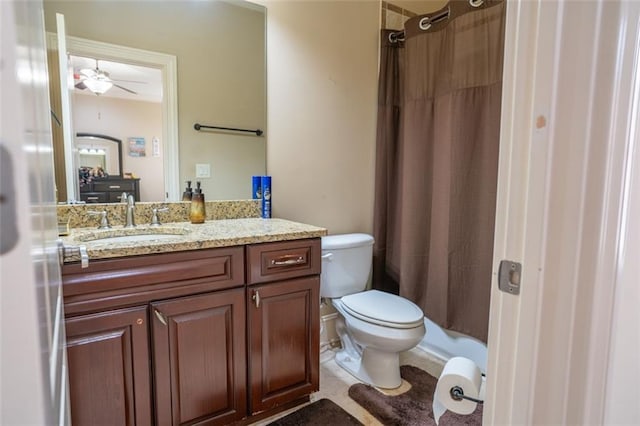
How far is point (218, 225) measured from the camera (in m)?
1.70

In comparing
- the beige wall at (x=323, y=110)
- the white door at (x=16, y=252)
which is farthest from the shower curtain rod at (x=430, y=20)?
the white door at (x=16, y=252)

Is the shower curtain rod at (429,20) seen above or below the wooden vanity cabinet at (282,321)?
above

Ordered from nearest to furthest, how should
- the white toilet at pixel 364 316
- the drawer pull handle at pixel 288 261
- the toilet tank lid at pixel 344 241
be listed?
the drawer pull handle at pixel 288 261 < the white toilet at pixel 364 316 < the toilet tank lid at pixel 344 241

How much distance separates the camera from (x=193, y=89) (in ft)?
5.91

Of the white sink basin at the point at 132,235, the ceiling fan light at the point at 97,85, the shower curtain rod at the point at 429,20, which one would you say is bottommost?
Answer: the white sink basin at the point at 132,235

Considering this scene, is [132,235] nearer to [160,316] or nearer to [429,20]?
[160,316]

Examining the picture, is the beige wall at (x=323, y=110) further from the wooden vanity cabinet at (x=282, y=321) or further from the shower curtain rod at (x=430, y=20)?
the wooden vanity cabinet at (x=282, y=321)

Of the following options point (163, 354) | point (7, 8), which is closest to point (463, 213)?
point (163, 354)

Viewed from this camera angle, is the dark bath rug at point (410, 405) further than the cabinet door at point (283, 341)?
Yes

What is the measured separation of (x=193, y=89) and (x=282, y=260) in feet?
3.24

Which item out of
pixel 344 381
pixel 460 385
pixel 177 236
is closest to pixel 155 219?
pixel 177 236

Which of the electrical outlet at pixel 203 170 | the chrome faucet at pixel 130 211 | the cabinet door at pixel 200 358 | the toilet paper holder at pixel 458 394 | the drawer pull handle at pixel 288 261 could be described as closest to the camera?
Answer: the toilet paper holder at pixel 458 394

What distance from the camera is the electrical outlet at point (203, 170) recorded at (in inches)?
72.2

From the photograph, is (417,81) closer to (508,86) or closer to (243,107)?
(243,107)
